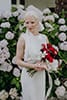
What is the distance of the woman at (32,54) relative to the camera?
153 inches

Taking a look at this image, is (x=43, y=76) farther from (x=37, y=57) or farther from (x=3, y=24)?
(x=3, y=24)

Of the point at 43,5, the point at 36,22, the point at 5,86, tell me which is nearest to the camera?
the point at 36,22

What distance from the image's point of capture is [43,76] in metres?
4.09

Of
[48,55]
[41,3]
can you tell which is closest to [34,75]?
[48,55]

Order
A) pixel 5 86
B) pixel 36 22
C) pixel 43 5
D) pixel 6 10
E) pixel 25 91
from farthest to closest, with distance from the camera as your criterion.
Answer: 1. pixel 43 5
2. pixel 6 10
3. pixel 5 86
4. pixel 25 91
5. pixel 36 22

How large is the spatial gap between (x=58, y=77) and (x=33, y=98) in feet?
4.39

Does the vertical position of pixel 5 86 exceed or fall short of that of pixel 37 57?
it falls short

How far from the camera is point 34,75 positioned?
403 cm

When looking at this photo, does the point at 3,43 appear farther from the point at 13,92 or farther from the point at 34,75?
the point at 34,75

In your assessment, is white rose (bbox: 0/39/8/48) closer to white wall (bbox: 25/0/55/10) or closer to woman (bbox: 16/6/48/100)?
woman (bbox: 16/6/48/100)

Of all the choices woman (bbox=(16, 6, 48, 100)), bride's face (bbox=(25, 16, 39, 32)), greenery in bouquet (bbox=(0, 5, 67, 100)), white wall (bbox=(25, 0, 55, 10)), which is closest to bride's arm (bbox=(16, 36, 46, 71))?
woman (bbox=(16, 6, 48, 100))

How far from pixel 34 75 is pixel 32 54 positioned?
25cm

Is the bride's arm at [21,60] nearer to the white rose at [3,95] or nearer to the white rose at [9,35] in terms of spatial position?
the white rose at [9,35]

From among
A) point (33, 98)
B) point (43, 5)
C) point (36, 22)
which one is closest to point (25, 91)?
point (33, 98)
